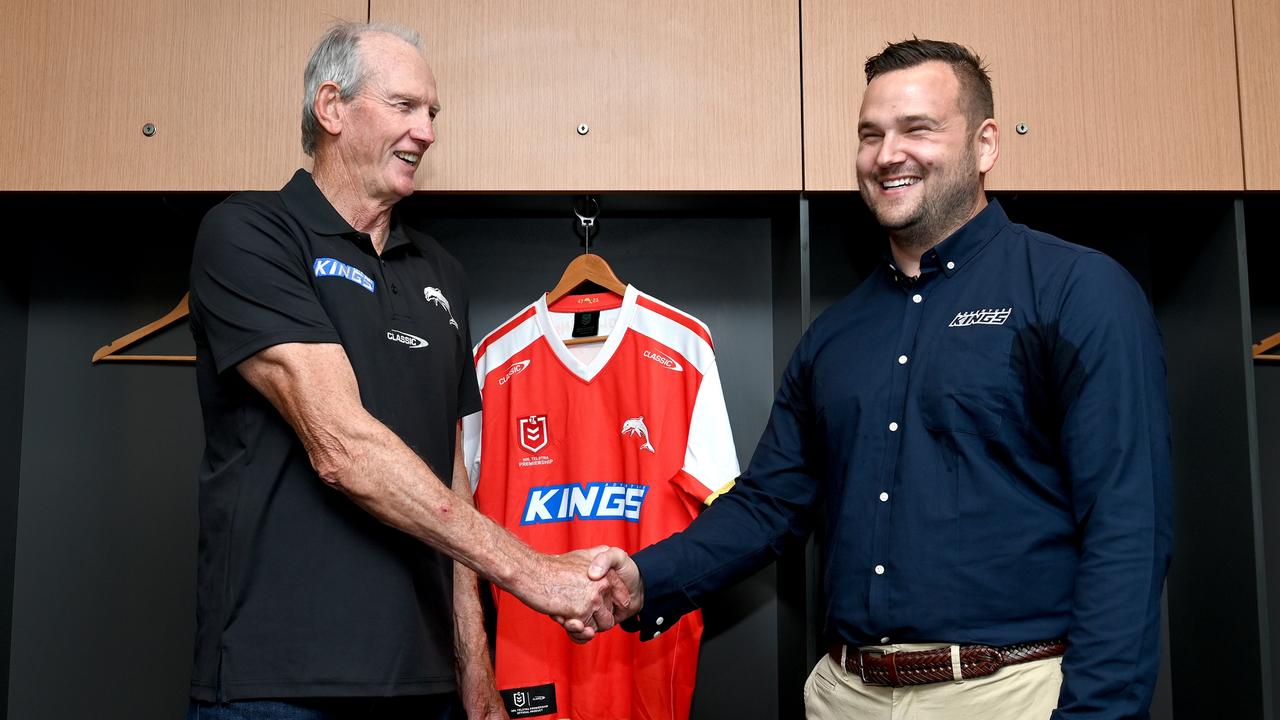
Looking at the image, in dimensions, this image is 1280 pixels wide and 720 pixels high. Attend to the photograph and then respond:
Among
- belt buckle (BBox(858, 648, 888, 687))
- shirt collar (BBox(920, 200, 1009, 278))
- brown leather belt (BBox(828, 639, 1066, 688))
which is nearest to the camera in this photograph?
brown leather belt (BBox(828, 639, 1066, 688))

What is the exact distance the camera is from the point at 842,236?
2.60 meters

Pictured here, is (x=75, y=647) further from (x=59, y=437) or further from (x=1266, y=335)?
(x=1266, y=335)

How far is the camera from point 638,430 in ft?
7.40

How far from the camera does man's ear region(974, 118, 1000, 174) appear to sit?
1.81m

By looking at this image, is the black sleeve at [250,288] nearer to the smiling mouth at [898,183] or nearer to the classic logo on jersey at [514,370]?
the classic logo on jersey at [514,370]

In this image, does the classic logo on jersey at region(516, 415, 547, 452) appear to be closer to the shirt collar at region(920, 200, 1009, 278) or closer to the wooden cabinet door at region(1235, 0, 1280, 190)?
the shirt collar at region(920, 200, 1009, 278)

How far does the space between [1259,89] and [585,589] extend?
1775 mm

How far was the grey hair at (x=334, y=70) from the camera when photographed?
71.3 inches

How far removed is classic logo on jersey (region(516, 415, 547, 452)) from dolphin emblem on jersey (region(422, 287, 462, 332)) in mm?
452

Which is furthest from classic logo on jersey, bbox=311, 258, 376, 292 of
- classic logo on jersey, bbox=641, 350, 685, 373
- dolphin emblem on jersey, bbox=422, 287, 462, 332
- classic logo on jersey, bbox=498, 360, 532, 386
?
classic logo on jersey, bbox=641, 350, 685, 373

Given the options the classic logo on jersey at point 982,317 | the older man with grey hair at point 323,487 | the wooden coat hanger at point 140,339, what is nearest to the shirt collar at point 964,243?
the classic logo on jersey at point 982,317

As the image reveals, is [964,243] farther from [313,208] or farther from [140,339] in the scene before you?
[140,339]

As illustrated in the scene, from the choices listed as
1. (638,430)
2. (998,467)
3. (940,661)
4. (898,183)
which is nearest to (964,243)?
(898,183)

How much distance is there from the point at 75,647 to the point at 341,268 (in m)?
1.53
